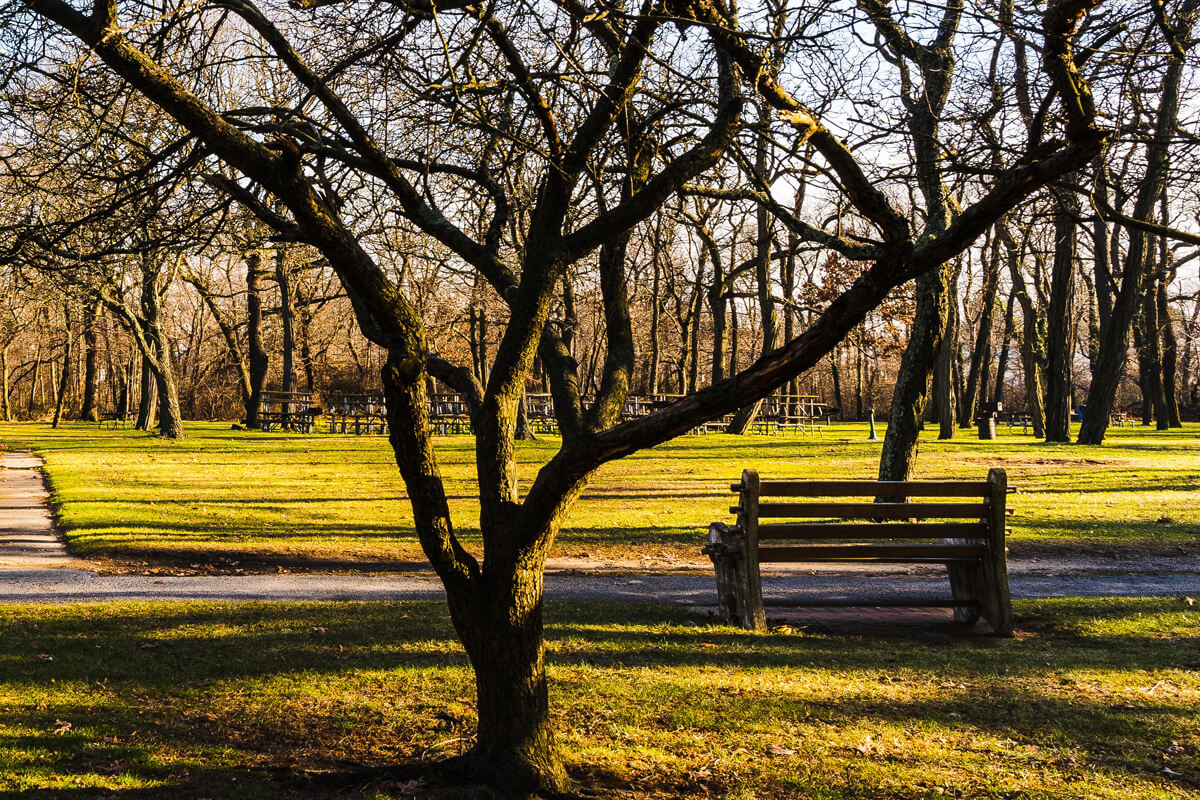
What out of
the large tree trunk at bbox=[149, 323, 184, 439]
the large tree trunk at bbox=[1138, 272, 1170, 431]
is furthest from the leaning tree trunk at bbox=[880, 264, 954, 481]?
the large tree trunk at bbox=[1138, 272, 1170, 431]

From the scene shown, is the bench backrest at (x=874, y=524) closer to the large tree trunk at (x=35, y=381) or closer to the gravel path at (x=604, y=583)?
the gravel path at (x=604, y=583)

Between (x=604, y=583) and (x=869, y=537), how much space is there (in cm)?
318

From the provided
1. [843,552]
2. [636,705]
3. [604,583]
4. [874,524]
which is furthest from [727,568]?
[636,705]

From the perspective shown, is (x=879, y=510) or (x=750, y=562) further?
(x=879, y=510)

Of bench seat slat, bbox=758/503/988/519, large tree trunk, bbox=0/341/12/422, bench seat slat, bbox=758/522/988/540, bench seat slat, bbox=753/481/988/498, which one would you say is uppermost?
large tree trunk, bbox=0/341/12/422

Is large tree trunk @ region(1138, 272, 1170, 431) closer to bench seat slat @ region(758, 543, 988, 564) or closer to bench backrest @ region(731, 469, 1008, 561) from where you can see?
bench backrest @ region(731, 469, 1008, 561)

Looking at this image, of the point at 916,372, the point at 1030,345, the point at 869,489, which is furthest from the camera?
the point at 1030,345

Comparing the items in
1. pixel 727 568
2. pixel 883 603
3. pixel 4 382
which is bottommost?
pixel 883 603

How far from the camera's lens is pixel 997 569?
8.29 m

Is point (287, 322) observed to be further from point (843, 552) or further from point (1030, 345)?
point (843, 552)

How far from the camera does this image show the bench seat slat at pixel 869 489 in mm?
8180

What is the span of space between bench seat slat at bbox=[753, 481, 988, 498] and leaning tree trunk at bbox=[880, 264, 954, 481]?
607cm

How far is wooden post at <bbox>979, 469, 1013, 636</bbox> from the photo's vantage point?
8.22m

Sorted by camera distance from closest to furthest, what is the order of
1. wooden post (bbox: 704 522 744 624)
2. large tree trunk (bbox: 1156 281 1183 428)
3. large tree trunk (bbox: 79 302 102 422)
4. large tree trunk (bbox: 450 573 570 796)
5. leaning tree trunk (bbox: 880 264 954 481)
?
large tree trunk (bbox: 450 573 570 796)
wooden post (bbox: 704 522 744 624)
leaning tree trunk (bbox: 880 264 954 481)
large tree trunk (bbox: 1156 281 1183 428)
large tree trunk (bbox: 79 302 102 422)
